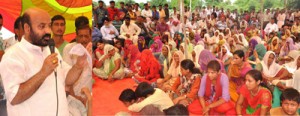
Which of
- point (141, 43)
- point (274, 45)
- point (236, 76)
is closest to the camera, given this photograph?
point (236, 76)

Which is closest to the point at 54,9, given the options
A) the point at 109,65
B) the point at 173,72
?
the point at 173,72

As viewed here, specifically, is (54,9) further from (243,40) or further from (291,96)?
(243,40)

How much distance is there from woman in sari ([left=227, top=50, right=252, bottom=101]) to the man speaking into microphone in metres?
1.39

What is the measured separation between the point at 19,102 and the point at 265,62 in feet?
7.05

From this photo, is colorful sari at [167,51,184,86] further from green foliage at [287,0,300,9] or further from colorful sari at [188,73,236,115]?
green foliage at [287,0,300,9]

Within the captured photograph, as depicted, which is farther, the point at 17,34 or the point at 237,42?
the point at 237,42

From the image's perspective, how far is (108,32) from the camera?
3.95 metres

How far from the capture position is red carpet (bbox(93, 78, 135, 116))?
2377 mm

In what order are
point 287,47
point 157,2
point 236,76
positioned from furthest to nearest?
point 157,2
point 287,47
point 236,76

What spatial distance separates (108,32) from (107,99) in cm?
152

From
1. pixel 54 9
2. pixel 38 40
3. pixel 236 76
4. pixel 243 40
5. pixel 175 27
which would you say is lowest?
pixel 236 76

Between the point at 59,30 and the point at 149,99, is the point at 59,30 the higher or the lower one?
the higher one

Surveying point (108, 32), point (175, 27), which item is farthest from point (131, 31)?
point (175, 27)

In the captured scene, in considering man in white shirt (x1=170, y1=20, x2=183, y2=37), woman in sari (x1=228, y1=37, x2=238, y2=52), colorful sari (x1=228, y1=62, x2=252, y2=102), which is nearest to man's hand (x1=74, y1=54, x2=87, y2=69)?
colorful sari (x1=228, y1=62, x2=252, y2=102)
